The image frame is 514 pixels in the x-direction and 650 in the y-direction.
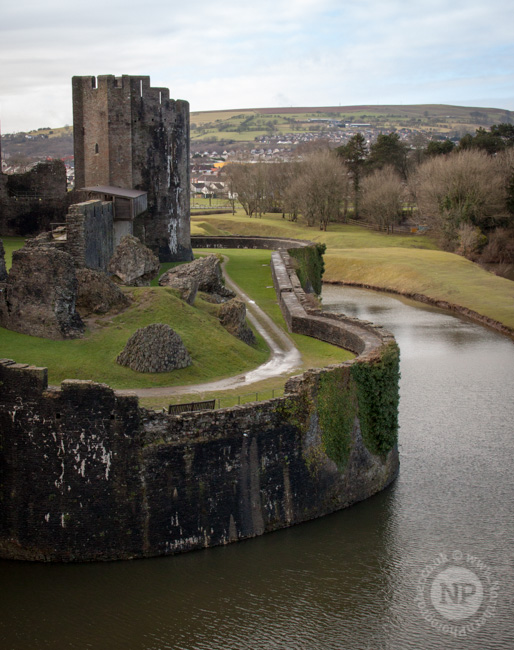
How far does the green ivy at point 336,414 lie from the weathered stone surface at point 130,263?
42.4ft

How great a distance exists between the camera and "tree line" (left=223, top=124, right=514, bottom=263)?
230 ft

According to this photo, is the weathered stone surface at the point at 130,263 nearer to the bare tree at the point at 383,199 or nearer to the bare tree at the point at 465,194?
the bare tree at the point at 465,194

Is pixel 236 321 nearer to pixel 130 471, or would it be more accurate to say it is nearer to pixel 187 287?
pixel 187 287

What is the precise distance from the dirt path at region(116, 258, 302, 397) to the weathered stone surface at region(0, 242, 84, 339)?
3369mm

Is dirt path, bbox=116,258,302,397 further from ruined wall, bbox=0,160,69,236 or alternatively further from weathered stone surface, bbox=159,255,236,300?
ruined wall, bbox=0,160,69,236

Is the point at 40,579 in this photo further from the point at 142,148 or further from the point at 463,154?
the point at 463,154

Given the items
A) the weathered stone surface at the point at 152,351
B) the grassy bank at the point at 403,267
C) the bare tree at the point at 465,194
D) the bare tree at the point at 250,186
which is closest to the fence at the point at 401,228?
the grassy bank at the point at 403,267

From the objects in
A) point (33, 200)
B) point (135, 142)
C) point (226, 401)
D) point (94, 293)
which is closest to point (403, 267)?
point (135, 142)

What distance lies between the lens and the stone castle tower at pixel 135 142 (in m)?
39.1

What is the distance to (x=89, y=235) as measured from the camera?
29.5 meters

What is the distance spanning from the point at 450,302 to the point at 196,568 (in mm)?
37998

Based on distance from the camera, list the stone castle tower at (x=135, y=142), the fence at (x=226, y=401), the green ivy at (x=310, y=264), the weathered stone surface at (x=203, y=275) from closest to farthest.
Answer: the fence at (x=226, y=401) < the weathered stone surface at (x=203, y=275) < the stone castle tower at (x=135, y=142) < the green ivy at (x=310, y=264)

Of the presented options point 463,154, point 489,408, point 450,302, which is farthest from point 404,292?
point 489,408

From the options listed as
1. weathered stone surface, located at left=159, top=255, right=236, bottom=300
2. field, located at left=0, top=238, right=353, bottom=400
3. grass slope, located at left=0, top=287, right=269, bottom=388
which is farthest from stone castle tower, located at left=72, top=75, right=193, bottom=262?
grass slope, located at left=0, top=287, right=269, bottom=388
